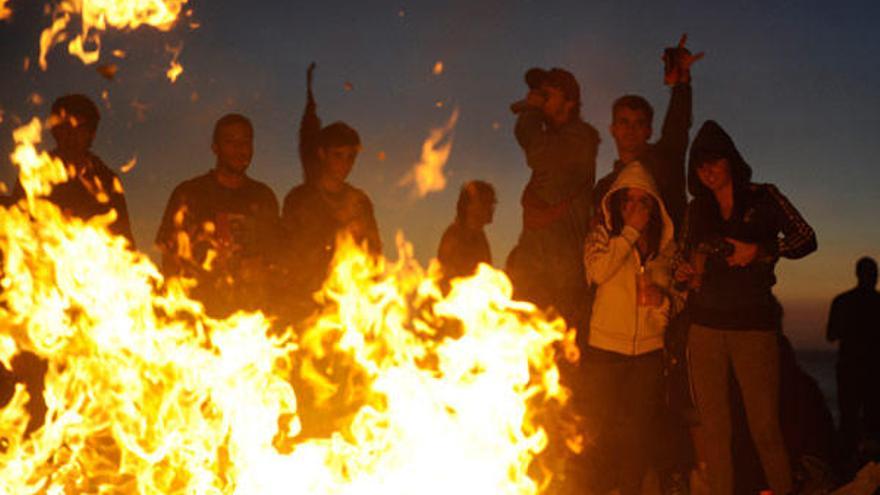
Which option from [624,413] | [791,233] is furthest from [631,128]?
[624,413]

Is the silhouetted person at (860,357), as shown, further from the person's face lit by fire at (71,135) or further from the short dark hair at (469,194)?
the person's face lit by fire at (71,135)

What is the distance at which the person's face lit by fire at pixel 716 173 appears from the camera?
6.11 meters

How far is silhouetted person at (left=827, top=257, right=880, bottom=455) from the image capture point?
421 inches

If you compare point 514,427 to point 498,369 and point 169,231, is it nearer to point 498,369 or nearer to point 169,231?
point 498,369

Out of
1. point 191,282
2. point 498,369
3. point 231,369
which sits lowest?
point 498,369

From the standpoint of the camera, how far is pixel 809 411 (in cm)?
711

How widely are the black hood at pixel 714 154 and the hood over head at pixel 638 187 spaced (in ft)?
0.91

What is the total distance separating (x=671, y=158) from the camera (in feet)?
22.2

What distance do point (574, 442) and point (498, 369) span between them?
1.36m

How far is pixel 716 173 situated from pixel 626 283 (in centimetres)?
99

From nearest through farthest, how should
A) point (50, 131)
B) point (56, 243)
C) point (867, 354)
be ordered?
point (56, 243), point (50, 131), point (867, 354)

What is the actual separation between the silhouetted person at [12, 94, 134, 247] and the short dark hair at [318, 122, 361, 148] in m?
1.67

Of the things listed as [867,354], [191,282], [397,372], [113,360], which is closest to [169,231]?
[191,282]

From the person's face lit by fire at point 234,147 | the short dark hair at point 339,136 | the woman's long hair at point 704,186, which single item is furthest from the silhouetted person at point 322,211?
the woman's long hair at point 704,186
